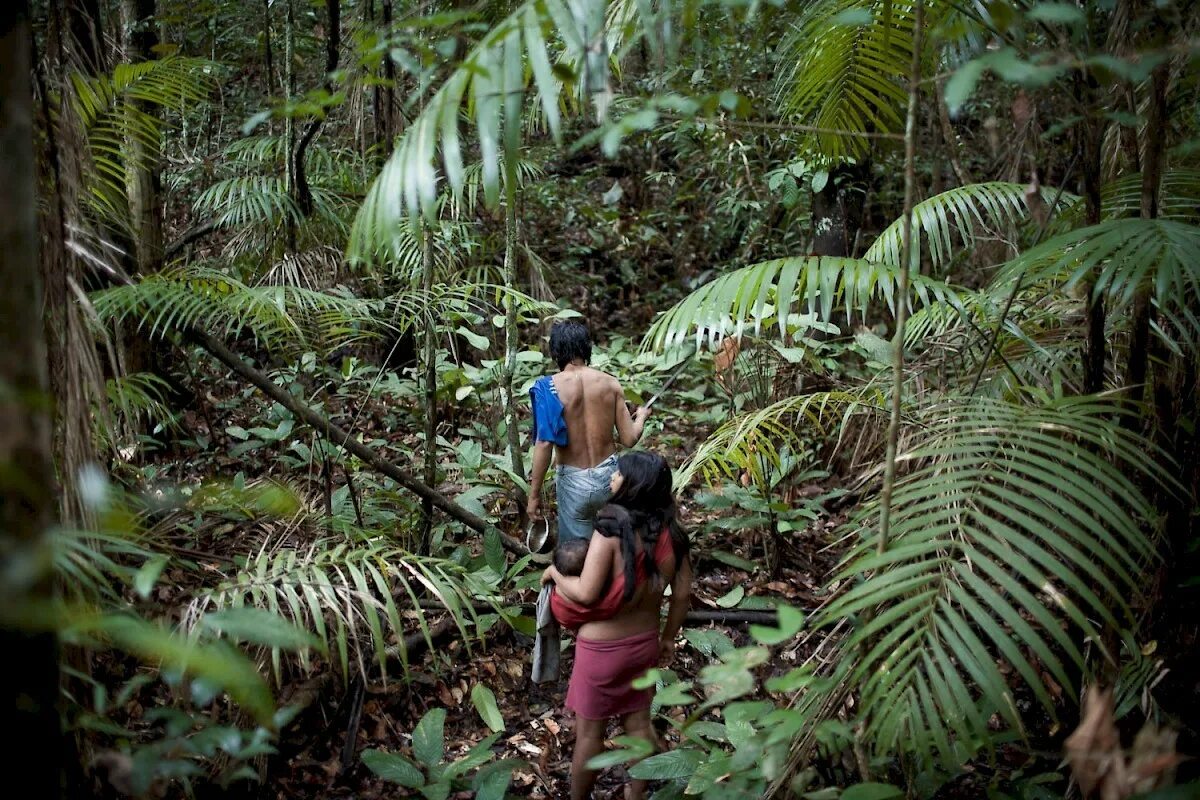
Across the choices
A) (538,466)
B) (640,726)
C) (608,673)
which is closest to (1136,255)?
(608,673)

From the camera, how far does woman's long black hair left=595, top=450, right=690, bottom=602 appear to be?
262 cm

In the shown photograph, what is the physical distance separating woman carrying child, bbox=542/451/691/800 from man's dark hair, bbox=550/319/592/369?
1199 millimetres

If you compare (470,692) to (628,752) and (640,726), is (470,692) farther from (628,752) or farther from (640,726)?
(628,752)

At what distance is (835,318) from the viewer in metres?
6.60

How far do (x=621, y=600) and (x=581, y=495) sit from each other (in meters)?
1.21

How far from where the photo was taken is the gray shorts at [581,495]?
3.79 meters

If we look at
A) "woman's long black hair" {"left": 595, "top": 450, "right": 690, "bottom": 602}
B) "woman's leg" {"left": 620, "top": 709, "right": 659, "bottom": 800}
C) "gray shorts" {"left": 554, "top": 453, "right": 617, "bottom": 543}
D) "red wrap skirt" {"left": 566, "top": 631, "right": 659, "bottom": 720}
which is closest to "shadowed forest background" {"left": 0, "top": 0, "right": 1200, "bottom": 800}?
"woman's leg" {"left": 620, "top": 709, "right": 659, "bottom": 800}

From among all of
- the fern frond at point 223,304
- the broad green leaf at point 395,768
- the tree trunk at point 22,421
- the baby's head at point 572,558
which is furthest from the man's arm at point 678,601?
the tree trunk at point 22,421

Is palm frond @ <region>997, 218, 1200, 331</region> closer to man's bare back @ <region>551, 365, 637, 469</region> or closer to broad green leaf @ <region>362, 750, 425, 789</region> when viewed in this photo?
man's bare back @ <region>551, 365, 637, 469</region>

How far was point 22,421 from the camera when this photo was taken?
878mm

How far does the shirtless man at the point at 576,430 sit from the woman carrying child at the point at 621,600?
104 cm

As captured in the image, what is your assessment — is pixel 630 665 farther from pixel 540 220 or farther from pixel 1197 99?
pixel 540 220

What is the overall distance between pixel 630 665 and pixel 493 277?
3.74m


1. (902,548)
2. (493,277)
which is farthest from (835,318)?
(902,548)
